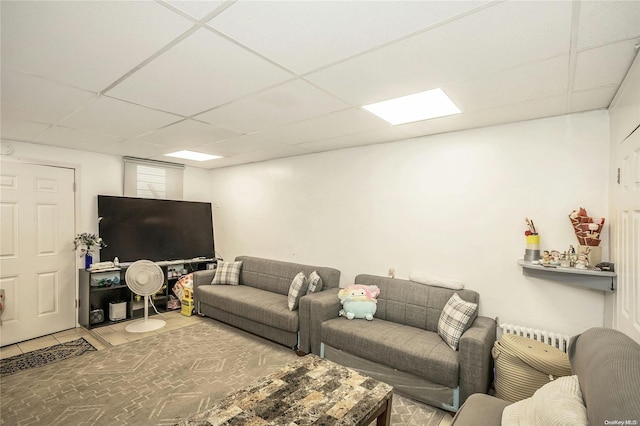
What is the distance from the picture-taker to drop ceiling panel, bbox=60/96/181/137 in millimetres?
2447

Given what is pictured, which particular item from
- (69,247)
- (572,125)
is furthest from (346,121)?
(69,247)

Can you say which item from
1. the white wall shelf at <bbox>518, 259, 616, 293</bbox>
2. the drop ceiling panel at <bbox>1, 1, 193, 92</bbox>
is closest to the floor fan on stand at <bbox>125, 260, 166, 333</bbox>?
the drop ceiling panel at <bbox>1, 1, 193, 92</bbox>

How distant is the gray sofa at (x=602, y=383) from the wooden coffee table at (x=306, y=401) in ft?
1.62

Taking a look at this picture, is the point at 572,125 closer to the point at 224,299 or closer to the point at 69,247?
the point at 224,299

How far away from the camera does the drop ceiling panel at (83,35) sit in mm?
1287

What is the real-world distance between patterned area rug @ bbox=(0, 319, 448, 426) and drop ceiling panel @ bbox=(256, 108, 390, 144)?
8.01ft

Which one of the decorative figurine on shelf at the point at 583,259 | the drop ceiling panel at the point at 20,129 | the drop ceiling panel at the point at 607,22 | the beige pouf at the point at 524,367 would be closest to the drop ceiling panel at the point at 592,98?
the drop ceiling panel at the point at 607,22

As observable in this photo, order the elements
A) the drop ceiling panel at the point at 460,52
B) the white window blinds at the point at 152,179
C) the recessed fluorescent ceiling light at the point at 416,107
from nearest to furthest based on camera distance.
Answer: the drop ceiling panel at the point at 460,52
the recessed fluorescent ceiling light at the point at 416,107
the white window blinds at the point at 152,179

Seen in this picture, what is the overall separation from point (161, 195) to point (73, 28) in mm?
4010

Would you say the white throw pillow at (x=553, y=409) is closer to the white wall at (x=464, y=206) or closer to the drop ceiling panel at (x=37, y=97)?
the white wall at (x=464, y=206)

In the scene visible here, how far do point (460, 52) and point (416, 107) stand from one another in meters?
0.90

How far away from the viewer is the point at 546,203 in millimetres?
2658

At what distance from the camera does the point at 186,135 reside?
334cm

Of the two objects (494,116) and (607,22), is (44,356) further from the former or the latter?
(607,22)
